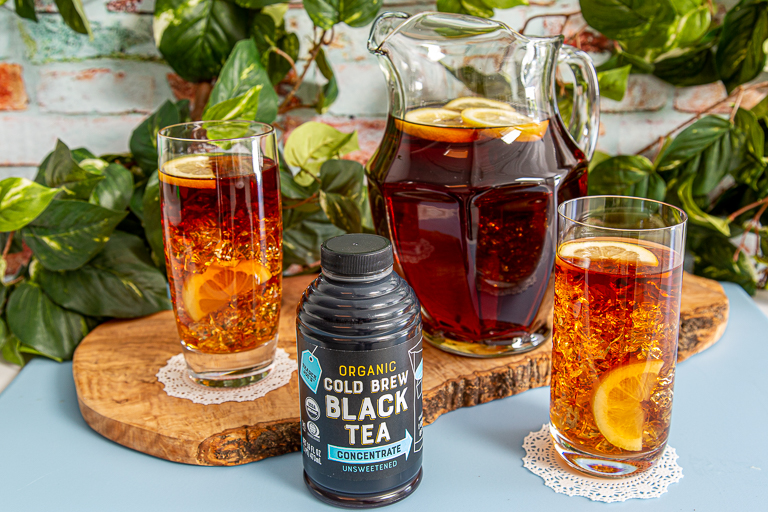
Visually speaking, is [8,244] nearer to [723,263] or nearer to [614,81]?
[614,81]

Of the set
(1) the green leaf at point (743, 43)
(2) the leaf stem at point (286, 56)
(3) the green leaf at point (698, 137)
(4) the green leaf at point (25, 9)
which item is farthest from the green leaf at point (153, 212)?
(1) the green leaf at point (743, 43)

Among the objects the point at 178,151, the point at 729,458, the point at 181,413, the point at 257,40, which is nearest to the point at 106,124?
the point at 257,40

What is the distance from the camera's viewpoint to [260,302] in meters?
0.86

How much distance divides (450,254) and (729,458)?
15.3 inches

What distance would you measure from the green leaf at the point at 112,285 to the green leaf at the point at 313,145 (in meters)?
0.29

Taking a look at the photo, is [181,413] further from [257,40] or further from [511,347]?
[257,40]

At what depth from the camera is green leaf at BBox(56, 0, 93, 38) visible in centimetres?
115

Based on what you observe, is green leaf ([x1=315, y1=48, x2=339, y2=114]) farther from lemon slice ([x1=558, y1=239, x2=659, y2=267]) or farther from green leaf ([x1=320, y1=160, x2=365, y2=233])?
lemon slice ([x1=558, y1=239, x2=659, y2=267])

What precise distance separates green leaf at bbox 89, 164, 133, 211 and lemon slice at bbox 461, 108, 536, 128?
55 centimetres

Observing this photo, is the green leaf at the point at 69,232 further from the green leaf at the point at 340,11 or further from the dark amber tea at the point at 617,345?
the dark amber tea at the point at 617,345

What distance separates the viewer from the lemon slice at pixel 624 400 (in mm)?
690

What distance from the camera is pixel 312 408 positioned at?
0.69m

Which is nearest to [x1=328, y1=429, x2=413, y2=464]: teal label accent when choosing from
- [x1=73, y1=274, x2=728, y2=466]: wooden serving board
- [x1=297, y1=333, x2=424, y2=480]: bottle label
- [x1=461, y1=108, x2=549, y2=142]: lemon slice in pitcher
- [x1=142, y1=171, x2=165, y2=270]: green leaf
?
[x1=297, y1=333, x2=424, y2=480]: bottle label

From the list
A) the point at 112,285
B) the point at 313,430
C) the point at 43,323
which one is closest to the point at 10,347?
the point at 43,323
